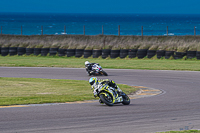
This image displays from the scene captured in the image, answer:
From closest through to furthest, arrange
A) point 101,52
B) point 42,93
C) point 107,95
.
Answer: point 107,95
point 42,93
point 101,52

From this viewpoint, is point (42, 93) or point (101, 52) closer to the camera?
point (42, 93)

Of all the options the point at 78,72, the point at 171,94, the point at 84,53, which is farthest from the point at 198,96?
the point at 84,53

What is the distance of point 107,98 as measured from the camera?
11422 mm

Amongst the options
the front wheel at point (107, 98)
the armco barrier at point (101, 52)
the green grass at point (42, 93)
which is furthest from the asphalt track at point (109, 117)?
the armco barrier at point (101, 52)

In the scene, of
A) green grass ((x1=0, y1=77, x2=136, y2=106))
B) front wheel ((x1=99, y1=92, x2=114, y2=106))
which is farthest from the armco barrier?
front wheel ((x1=99, y1=92, x2=114, y2=106))

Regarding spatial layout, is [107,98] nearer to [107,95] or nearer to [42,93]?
[107,95]

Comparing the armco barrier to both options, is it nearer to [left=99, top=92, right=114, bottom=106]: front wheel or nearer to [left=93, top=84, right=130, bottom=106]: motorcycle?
[left=93, top=84, right=130, bottom=106]: motorcycle

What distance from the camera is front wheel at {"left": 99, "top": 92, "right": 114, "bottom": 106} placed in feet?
37.1

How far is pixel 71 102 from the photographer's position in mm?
12656

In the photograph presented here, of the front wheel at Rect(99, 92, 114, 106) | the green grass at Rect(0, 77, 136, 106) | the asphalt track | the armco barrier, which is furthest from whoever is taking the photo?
the armco barrier

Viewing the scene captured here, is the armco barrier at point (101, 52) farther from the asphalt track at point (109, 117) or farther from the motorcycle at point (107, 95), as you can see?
the motorcycle at point (107, 95)

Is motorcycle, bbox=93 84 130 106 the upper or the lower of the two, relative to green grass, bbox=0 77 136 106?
upper

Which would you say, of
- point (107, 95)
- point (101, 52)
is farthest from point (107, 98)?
point (101, 52)

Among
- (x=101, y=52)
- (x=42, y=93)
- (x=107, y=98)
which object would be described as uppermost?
(x=101, y=52)
